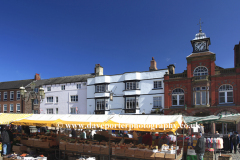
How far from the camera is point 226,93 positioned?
27.5 m

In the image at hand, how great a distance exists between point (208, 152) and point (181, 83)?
60.5 ft

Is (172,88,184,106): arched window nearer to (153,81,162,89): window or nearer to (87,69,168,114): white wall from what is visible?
(87,69,168,114): white wall

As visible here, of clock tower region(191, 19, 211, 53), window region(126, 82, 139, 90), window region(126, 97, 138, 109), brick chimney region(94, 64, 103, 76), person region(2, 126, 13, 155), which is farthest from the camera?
brick chimney region(94, 64, 103, 76)

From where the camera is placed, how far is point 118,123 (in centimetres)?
1057

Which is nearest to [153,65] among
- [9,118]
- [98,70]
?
[98,70]

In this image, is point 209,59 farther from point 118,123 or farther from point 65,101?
point 65,101

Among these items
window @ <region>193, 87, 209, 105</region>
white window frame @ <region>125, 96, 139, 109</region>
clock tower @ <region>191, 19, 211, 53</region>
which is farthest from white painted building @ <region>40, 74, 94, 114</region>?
clock tower @ <region>191, 19, 211, 53</region>

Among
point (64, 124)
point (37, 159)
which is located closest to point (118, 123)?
point (64, 124)

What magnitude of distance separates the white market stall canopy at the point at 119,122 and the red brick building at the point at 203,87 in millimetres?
19483

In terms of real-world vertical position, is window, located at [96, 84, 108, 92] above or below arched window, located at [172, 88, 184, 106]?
above

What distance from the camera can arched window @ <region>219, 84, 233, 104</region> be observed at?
27344 mm

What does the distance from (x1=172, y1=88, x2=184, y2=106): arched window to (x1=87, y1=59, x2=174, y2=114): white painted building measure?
71.0 inches

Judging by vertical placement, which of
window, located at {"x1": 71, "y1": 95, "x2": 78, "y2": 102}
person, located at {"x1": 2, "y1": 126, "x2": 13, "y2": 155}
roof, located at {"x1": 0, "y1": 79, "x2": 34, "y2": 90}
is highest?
roof, located at {"x1": 0, "y1": 79, "x2": 34, "y2": 90}

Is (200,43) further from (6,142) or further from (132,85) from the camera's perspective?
(6,142)
